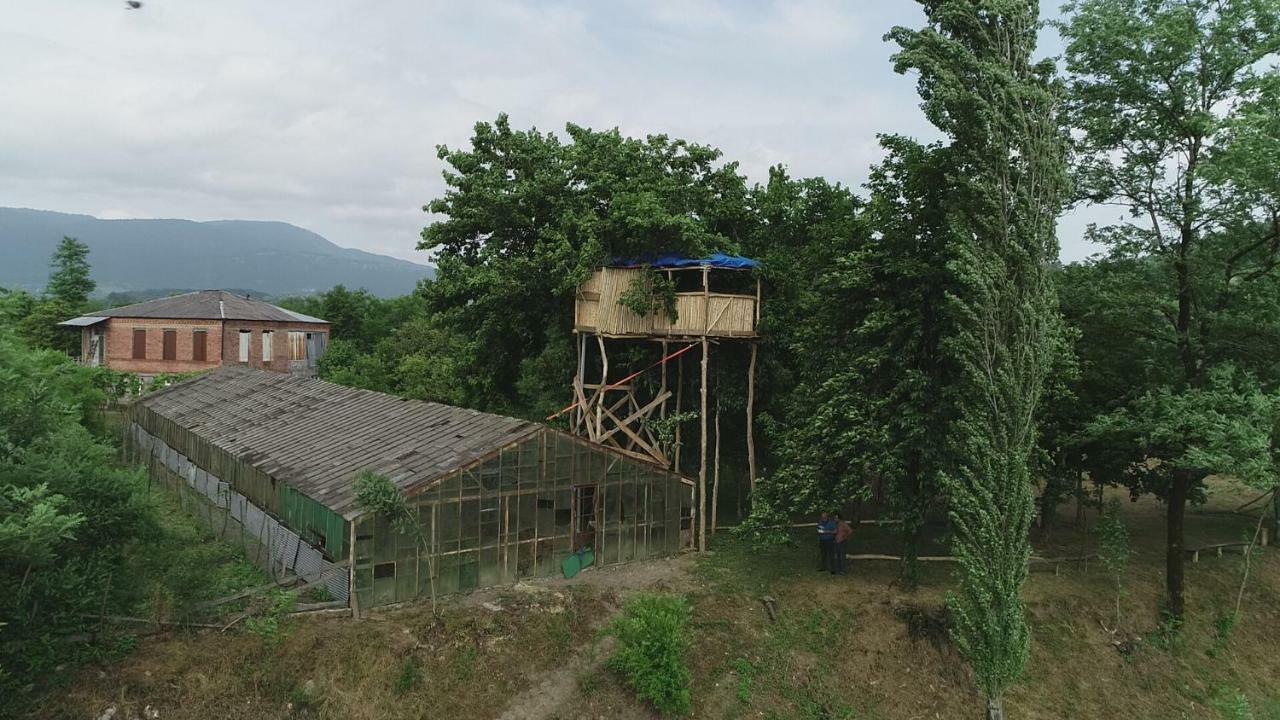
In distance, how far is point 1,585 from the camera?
10711 millimetres

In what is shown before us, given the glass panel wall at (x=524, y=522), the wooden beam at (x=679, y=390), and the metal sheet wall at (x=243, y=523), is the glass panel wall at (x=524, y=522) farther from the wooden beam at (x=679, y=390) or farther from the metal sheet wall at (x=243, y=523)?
the wooden beam at (x=679, y=390)

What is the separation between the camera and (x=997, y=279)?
14352mm

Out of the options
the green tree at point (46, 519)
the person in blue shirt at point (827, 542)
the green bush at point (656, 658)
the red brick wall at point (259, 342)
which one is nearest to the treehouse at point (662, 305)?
the person in blue shirt at point (827, 542)

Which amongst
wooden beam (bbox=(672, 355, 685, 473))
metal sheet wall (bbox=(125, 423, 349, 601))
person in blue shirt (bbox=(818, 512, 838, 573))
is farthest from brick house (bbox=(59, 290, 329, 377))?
person in blue shirt (bbox=(818, 512, 838, 573))

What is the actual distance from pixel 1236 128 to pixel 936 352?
7820 millimetres

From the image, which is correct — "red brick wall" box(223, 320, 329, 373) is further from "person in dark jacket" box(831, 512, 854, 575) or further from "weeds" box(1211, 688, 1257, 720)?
"weeds" box(1211, 688, 1257, 720)

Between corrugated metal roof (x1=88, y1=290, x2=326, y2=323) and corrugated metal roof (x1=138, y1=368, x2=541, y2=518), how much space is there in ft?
44.6

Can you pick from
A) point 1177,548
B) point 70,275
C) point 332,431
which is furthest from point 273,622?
point 70,275

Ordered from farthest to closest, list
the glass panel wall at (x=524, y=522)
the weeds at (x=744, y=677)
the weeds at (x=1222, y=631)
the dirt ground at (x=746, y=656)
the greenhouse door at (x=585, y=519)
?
the weeds at (x=1222, y=631) → the greenhouse door at (x=585, y=519) → the glass panel wall at (x=524, y=522) → the weeds at (x=744, y=677) → the dirt ground at (x=746, y=656)

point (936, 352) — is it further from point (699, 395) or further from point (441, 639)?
point (441, 639)

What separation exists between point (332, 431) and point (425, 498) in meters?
7.24

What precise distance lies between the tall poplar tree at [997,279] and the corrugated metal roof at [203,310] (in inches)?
1596

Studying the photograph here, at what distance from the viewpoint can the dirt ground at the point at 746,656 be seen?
41.6ft

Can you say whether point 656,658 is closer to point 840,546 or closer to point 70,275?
point 840,546
